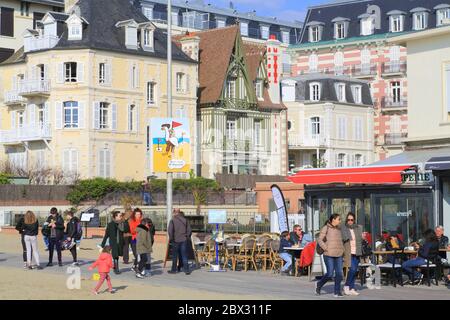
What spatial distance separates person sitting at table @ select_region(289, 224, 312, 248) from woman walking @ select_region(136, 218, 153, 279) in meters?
3.68

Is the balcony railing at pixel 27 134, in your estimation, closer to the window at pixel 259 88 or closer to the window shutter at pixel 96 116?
the window shutter at pixel 96 116

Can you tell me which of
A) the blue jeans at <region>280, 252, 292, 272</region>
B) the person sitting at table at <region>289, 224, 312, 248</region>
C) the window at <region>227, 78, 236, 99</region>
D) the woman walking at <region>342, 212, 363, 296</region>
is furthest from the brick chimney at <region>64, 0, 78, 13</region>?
the woman walking at <region>342, 212, 363, 296</region>

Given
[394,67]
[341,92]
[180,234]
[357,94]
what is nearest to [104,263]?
[180,234]

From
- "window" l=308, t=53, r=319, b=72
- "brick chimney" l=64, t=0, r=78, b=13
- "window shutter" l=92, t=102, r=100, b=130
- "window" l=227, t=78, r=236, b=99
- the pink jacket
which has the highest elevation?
"brick chimney" l=64, t=0, r=78, b=13

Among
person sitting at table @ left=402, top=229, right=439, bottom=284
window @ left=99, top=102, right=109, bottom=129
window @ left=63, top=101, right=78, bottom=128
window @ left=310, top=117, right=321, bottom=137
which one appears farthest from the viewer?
window @ left=310, top=117, right=321, bottom=137

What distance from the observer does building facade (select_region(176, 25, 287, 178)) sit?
70875 millimetres

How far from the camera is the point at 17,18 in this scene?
75688 millimetres

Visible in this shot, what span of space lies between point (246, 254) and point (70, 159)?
36096 mm

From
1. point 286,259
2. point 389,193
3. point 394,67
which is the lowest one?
point 286,259

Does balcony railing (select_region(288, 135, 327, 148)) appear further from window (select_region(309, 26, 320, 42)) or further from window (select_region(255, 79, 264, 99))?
window (select_region(309, 26, 320, 42))

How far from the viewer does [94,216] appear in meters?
51.3

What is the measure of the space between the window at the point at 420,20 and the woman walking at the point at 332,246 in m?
64.5

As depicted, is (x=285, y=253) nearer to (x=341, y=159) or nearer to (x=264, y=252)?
(x=264, y=252)

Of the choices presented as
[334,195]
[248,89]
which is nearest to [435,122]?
[334,195]
